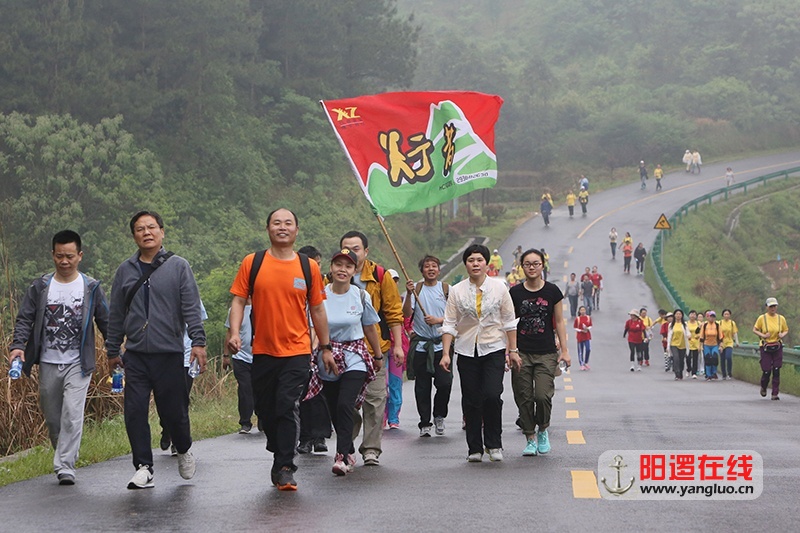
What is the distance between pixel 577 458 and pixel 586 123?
285 ft

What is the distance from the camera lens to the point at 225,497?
827 cm

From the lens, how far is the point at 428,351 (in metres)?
13.2

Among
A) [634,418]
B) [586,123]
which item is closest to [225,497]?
[634,418]

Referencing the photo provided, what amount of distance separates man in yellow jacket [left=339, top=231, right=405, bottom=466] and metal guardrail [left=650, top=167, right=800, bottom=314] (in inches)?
1284

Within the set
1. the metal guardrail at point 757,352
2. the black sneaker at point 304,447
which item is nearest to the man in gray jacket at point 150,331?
the black sneaker at point 304,447

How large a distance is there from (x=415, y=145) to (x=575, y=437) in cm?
374

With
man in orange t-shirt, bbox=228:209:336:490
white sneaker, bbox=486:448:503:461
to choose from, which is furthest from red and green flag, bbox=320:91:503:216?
man in orange t-shirt, bbox=228:209:336:490

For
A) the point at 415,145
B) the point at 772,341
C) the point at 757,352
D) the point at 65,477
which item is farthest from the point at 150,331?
the point at 757,352

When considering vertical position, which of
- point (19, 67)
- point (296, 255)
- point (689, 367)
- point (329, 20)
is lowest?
point (689, 367)

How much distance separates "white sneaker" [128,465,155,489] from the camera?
8509 mm

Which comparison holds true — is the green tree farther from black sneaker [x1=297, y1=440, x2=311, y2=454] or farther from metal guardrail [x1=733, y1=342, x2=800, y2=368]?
black sneaker [x1=297, y1=440, x2=311, y2=454]

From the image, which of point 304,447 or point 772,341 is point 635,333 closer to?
point 772,341

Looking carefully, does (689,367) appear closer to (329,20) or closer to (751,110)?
(329,20)

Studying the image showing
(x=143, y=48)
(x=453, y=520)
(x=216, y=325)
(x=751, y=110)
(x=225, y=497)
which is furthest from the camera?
(x=751, y=110)
